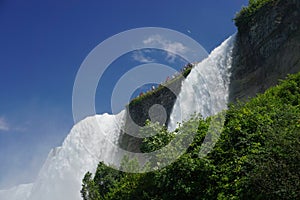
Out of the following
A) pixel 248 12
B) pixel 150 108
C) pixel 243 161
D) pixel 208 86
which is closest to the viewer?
pixel 243 161

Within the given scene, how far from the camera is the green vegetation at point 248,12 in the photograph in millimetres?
27703

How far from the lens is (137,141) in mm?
38281

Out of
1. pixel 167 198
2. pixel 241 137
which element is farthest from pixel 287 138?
pixel 167 198

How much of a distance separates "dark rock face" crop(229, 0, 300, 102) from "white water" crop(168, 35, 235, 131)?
59 cm

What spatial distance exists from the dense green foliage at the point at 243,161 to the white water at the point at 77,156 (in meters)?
25.9

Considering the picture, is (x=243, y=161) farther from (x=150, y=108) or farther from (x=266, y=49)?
(x=150, y=108)

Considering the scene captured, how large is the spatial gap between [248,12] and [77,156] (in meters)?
22.5

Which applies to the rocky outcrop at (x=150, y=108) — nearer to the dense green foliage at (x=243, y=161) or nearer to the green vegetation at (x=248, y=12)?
the green vegetation at (x=248, y=12)

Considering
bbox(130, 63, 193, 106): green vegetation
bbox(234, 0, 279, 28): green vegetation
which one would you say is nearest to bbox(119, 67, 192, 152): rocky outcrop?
bbox(130, 63, 193, 106): green vegetation

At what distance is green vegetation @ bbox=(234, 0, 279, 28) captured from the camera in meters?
27.7

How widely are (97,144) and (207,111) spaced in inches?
734

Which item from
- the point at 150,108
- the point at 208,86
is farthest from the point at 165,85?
the point at 208,86

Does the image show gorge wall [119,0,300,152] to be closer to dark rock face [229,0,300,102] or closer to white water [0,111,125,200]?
dark rock face [229,0,300,102]

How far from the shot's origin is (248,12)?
1114 inches
